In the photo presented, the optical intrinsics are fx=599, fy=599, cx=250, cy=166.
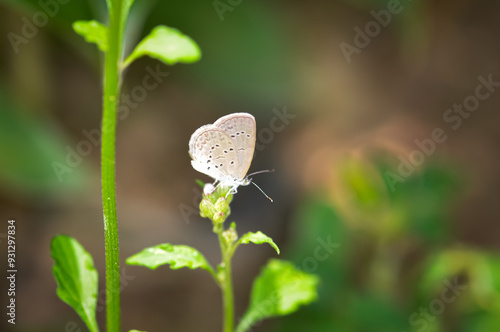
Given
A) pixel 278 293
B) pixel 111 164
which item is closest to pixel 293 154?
pixel 278 293

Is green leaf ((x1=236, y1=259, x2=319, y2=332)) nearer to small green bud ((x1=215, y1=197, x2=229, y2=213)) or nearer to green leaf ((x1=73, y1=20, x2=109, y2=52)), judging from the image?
small green bud ((x1=215, y1=197, x2=229, y2=213))

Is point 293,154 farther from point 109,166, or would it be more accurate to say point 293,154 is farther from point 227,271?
point 109,166

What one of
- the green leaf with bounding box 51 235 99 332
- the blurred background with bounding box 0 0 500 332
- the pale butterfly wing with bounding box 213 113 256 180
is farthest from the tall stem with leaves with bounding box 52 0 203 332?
the blurred background with bounding box 0 0 500 332

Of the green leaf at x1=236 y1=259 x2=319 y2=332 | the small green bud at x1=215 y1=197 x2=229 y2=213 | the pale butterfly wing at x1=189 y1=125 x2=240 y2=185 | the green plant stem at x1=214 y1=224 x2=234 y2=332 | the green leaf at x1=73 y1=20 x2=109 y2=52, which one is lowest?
the green leaf at x1=236 y1=259 x2=319 y2=332

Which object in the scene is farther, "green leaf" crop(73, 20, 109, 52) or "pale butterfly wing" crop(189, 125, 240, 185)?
"pale butterfly wing" crop(189, 125, 240, 185)

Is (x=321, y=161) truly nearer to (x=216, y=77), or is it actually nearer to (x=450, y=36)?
(x=216, y=77)

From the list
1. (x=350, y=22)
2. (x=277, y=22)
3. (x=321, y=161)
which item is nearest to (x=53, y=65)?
(x=277, y=22)

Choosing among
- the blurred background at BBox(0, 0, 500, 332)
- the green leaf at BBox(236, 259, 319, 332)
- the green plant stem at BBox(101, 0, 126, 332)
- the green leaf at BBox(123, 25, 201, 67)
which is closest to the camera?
the green plant stem at BBox(101, 0, 126, 332)
